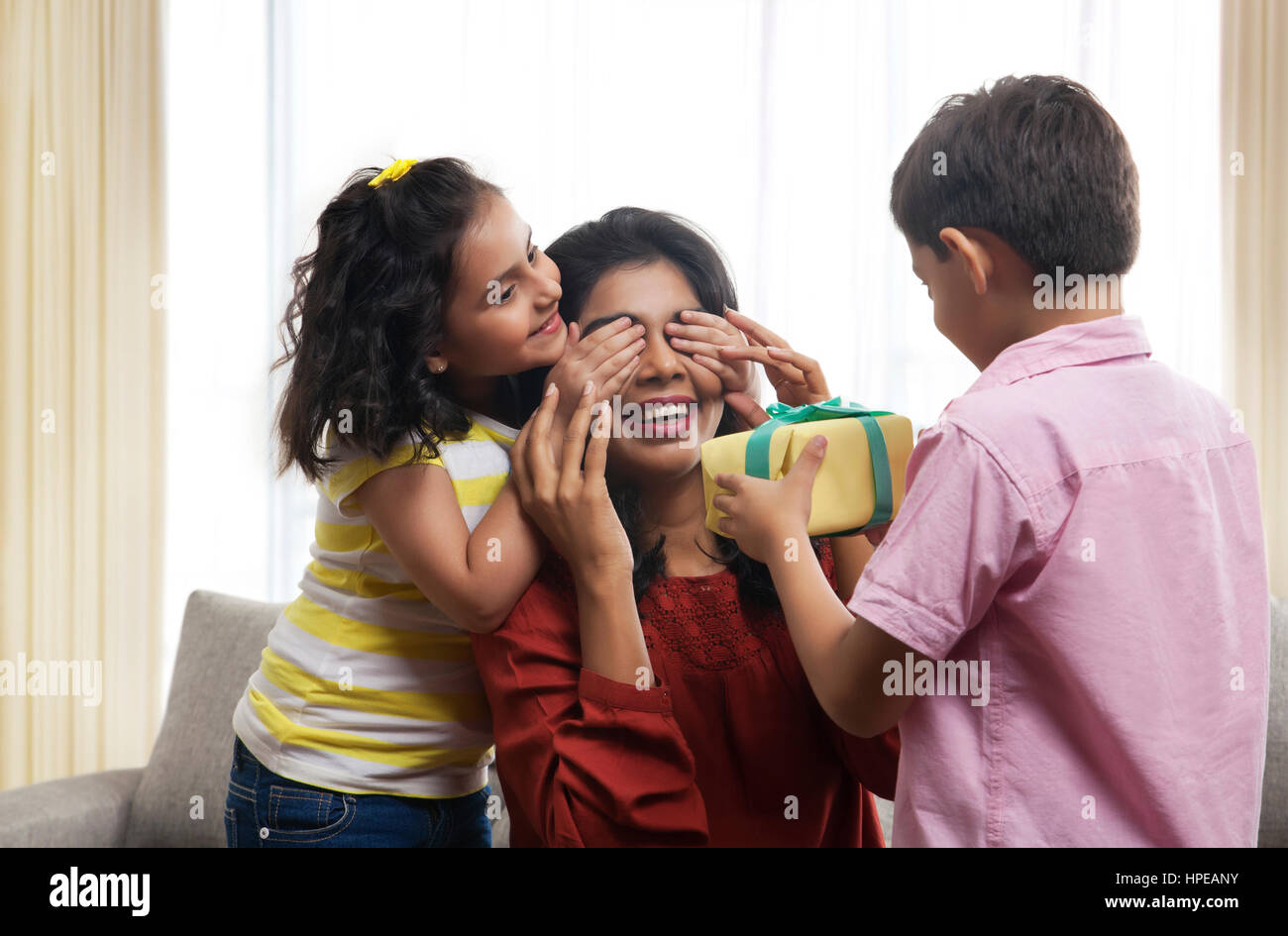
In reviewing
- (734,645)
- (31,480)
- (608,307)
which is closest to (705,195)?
(608,307)

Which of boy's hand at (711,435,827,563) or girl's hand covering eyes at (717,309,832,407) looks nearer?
boy's hand at (711,435,827,563)

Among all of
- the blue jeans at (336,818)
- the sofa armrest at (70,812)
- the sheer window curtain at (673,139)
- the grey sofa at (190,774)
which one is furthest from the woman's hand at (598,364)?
the sheer window curtain at (673,139)

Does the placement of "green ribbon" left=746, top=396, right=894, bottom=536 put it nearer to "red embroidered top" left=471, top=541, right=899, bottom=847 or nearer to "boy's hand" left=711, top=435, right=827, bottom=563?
"boy's hand" left=711, top=435, right=827, bottom=563

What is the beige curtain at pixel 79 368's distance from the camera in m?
3.28

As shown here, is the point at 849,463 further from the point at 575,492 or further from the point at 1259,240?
the point at 1259,240

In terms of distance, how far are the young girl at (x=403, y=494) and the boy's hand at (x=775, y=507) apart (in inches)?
8.8

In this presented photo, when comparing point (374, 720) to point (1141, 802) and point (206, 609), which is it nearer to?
point (1141, 802)

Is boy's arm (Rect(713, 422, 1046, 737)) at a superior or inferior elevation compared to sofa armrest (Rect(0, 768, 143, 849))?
superior

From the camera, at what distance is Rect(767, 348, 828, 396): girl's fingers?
1.22 metres

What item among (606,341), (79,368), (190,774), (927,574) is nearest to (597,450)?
(606,341)

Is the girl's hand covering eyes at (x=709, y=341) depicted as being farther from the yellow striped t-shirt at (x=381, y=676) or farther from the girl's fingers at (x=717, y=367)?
the yellow striped t-shirt at (x=381, y=676)

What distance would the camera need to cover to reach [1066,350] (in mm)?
882

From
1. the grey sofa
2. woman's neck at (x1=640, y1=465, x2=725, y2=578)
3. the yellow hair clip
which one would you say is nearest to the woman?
woman's neck at (x1=640, y1=465, x2=725, y2=578)

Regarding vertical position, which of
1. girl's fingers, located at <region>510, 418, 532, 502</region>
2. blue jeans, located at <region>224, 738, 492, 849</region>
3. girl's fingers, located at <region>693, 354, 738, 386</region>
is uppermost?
girl's fingers, located at <region>693, 354, 738, 386</region>
